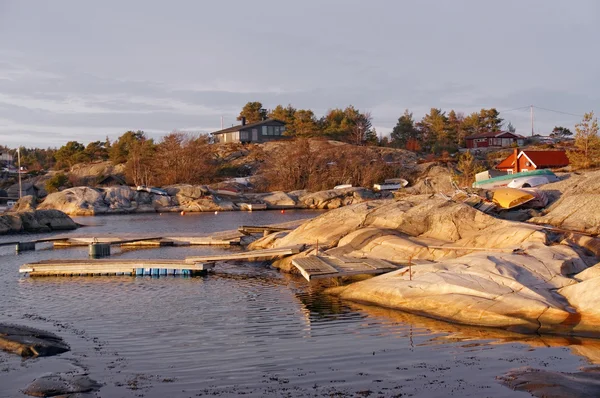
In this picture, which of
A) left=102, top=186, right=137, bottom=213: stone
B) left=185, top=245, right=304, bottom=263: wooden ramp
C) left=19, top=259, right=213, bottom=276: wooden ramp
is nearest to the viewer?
left=19, top=259, right=213, bottom=276: wooden ramp

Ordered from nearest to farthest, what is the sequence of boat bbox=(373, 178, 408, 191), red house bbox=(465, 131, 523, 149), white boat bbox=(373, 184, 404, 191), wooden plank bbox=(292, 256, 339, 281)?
wooden plank bbox=(292, 256, 339, 281), white boat bbox=(373, 184, 404, 191), boat bbox=(373, 178, 408, 191), red house bbox=(465, 131, 523, 149)

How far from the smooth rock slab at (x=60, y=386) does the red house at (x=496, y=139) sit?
105 m

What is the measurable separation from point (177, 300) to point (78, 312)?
3.38 m

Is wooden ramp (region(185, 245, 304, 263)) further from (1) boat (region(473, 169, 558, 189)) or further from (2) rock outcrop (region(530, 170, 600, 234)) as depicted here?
(1) boat (region(473, 169, 558, 189))

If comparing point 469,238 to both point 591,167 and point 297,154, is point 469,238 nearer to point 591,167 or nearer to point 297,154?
point 591,167

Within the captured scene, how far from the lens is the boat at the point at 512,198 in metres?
30.7

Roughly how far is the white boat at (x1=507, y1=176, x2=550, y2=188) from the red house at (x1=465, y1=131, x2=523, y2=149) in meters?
70.9

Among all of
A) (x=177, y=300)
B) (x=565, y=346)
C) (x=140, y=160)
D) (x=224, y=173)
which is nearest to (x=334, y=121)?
(x=224, y=173)

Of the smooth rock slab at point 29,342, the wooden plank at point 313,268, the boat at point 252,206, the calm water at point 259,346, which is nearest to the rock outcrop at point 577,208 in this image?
the wooden plank at point 313,268

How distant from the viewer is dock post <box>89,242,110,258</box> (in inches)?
1411

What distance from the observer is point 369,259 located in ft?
82.0

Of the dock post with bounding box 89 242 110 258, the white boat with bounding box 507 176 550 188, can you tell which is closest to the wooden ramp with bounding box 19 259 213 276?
the dock post with bounding box 89 242 110 258

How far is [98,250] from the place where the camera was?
3616cm

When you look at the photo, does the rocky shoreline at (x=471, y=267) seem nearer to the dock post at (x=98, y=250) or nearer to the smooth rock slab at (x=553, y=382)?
the smooth rock slab at (x=553, y=382)
